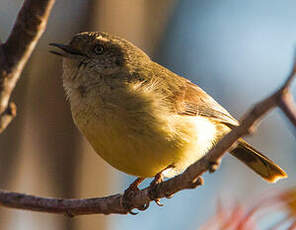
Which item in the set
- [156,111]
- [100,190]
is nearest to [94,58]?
[156,111]

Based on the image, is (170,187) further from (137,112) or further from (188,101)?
(188,101)

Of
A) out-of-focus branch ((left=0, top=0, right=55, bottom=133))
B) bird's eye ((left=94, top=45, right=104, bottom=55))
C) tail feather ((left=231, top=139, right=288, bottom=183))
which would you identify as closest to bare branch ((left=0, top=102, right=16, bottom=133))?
out-of-focus branch ((left=0, top=0, right=55, bottom=133))

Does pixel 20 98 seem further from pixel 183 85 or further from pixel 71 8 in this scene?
pixel 183 85

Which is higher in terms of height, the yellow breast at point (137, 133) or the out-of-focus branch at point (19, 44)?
the out-of-focus branch at point (19, 44)

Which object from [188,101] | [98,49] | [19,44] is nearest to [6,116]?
[19,44]

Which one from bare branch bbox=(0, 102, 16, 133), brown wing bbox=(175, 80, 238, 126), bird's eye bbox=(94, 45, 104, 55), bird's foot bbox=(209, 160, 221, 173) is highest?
bird's foot bbox=(209, 160, 221, 173)

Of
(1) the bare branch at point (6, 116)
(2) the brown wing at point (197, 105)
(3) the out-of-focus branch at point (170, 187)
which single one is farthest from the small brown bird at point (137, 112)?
→ (1) the bare branch at point (6, 116)

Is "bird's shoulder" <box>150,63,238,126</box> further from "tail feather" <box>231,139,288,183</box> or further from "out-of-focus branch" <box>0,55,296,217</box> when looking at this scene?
"out-of-focus branch" <box>0,55,296,217</box>

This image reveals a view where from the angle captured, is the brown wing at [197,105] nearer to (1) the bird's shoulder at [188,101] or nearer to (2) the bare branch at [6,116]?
(1) the bird's shoulder at [188,101]
